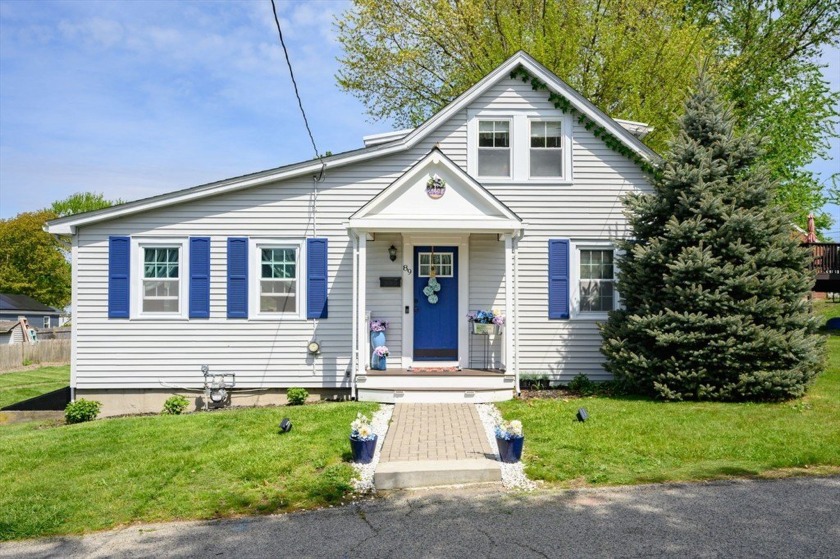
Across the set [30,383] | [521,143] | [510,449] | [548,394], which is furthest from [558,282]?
[30,383]

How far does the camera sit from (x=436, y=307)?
→ 12102 millimetres

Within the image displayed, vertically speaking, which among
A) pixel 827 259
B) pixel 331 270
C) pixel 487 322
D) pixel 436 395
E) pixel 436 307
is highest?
pixel 827 259

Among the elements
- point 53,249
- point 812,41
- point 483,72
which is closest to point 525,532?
point 483,72

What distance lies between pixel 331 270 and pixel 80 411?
4946 millimetres

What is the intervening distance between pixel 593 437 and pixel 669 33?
1647 cm

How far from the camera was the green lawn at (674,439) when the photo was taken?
6742mm

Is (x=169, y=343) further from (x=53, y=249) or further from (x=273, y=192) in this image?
(x=53, y=249)

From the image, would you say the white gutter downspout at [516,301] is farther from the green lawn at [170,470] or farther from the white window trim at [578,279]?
the green lawn at [170,470]

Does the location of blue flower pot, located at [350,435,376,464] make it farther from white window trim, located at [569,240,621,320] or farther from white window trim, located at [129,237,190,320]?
white window trim, located at [569,240,621,320]

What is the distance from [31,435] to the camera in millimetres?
9883

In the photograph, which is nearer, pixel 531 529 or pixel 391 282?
pixel 531 529

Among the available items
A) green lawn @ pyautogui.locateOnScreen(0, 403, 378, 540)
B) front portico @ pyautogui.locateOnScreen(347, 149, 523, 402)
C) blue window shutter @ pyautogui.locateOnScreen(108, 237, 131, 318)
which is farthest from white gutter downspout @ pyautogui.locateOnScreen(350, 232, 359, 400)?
blue window shutter @ pyautogui.locateOnScreen(108, 237, 131, 318)

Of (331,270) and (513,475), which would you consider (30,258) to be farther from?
(513,475)

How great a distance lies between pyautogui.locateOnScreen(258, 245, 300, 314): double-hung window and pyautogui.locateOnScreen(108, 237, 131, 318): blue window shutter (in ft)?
7.93
